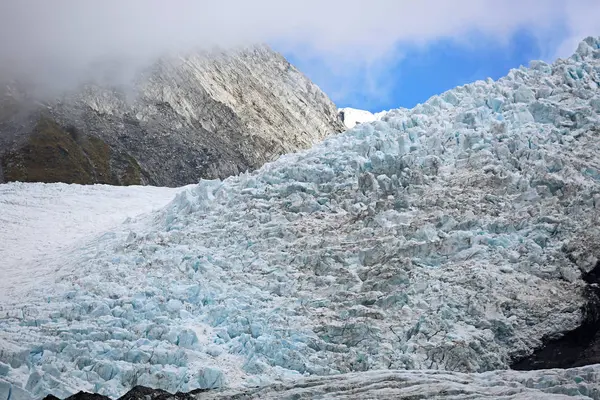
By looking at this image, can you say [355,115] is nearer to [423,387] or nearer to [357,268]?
[357,268]

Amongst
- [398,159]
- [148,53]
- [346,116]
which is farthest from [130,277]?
[346,116]

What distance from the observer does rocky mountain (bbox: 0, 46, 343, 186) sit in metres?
59.9

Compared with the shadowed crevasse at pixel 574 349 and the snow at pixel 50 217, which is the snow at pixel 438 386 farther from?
the snow at pixel 50 217

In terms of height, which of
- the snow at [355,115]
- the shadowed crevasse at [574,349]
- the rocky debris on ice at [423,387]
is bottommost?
the rocky debris on ice at [423,387]

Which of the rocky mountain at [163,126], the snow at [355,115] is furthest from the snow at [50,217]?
the snow at [355,115]

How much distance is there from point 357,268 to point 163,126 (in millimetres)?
50152

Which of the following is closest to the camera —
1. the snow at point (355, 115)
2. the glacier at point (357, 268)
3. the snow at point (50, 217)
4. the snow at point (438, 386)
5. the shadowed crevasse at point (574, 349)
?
the snow at point (438, 386)

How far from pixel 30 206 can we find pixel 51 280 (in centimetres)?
1236

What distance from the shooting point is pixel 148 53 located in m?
77.8

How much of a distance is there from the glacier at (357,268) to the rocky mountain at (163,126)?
33.9 m

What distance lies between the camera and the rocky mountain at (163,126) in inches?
2360

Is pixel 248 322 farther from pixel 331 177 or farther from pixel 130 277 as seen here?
pixel 331 177

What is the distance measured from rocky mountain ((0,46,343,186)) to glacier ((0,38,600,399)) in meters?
33.9

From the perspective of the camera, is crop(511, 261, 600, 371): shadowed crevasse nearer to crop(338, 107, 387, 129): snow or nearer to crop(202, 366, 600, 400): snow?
crop(202, 366, 600, 400): snow
